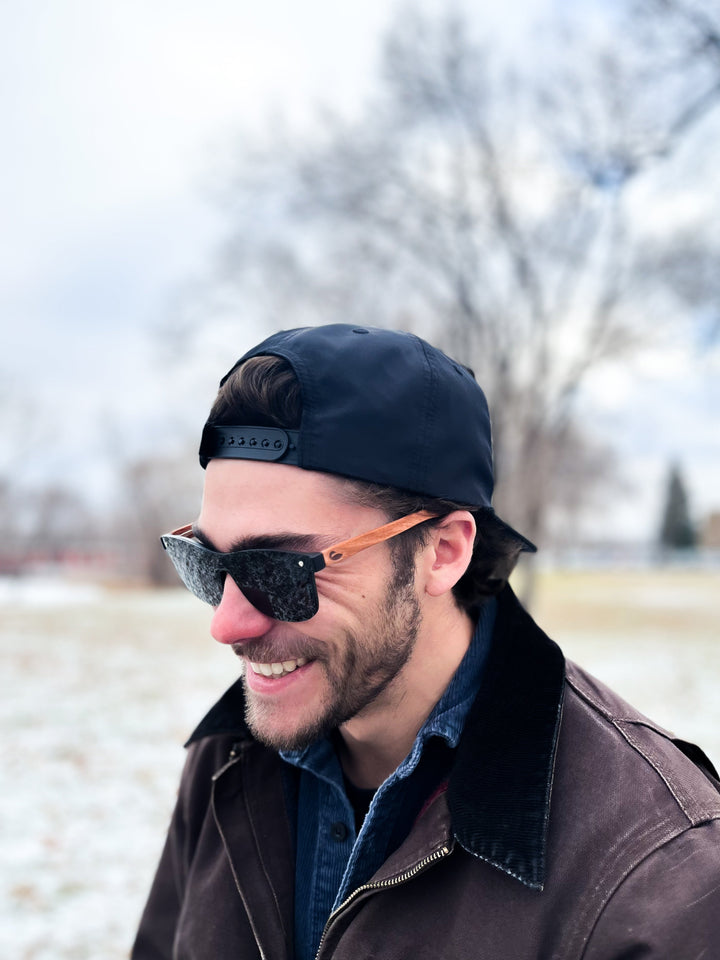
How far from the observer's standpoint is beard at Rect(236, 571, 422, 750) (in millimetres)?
1740

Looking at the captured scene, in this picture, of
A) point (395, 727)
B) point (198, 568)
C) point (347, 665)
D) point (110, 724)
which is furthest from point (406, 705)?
point (110, 724)

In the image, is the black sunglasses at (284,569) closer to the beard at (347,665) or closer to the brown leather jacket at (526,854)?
the beard at (347,665)

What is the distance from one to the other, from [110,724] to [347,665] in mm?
7230

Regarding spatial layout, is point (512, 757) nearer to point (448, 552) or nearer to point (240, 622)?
point (448, 552)

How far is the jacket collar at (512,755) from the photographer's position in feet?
4.81

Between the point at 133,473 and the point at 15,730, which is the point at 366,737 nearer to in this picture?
the point at 15,730

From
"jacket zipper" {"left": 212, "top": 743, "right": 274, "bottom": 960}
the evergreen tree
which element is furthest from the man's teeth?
the evergreen tree

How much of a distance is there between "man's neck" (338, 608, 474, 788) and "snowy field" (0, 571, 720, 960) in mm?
2850

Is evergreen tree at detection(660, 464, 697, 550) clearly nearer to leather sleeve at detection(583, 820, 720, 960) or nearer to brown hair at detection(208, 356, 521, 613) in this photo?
brown hair at detection(208, 356, 521, 613)

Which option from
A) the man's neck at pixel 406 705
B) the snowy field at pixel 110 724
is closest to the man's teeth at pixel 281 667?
the man's neck at pixel 406 705

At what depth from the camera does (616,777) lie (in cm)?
152

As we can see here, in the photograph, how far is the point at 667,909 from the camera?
1329mm

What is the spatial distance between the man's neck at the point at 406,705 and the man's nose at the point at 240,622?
344mm

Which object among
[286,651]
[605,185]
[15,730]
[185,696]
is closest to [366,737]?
[286,651]
